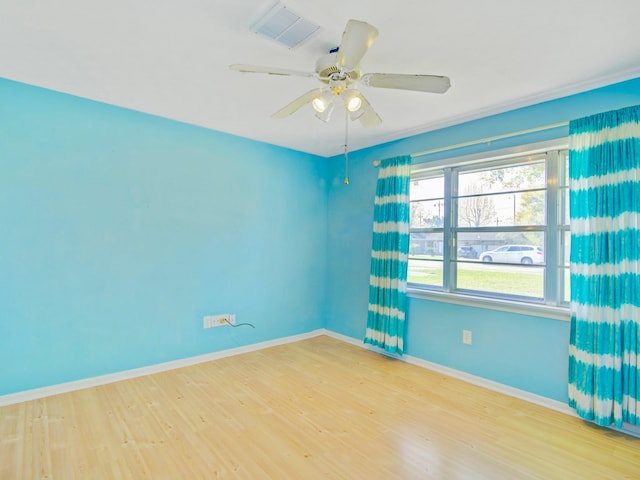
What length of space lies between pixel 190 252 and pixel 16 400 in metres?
1.70

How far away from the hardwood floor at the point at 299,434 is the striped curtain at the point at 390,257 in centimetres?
62

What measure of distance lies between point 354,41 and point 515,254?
7.72 ft

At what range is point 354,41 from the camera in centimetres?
151

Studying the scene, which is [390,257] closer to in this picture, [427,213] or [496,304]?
[427,213]

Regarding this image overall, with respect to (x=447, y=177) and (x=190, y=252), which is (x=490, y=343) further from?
(x=190, y=252)

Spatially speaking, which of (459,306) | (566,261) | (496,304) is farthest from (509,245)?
(459,306)

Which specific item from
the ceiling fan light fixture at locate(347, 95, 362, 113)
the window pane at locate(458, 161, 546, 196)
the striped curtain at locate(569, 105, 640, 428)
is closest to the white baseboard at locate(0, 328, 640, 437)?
the striped curtain at locate(569, 105, 640, 428)

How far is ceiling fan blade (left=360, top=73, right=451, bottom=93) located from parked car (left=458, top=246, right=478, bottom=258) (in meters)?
1.84

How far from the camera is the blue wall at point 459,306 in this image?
2.56m

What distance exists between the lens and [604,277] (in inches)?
89.7

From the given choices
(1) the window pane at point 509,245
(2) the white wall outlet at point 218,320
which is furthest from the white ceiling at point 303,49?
(2) the white wall outlet at point 218,320

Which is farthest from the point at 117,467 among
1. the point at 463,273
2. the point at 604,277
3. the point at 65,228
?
the point at 604,277

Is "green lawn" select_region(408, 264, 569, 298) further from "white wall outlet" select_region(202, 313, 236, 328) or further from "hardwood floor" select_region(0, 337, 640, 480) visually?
"white wall outlet" select_region(202, 313, 236, 328)

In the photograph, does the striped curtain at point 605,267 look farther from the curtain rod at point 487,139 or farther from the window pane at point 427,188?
the window pane at point 427,188
